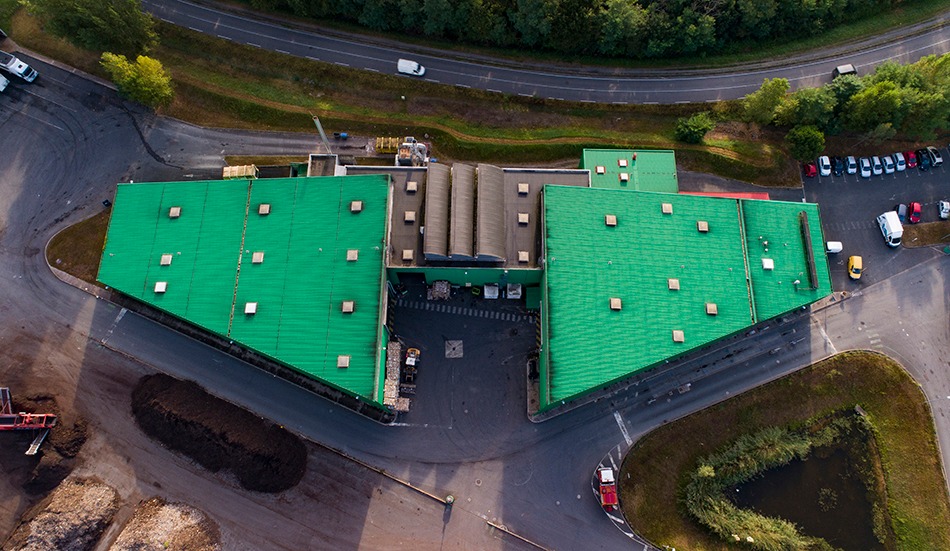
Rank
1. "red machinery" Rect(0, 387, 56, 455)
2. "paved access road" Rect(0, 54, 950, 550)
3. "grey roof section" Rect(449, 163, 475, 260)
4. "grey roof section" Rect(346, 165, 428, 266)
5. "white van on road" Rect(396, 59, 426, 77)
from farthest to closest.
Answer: "white van on road" Rect(396, 59, 426, 77), "grey roof section" Rect(346, 165, 428, 266), "grey roof section" Rect(449, 163, 475, 260), "paved access road" Rect(0, 54, 950, 550), "red machinery" Rect(0, 387, 56, 455)

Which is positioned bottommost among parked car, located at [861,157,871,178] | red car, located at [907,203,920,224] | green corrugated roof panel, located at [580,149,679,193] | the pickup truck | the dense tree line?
red car, located at [907,203,920,224]

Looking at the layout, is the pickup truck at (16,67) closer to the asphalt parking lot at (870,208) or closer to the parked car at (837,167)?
the asphalt parking lot at (870,208)

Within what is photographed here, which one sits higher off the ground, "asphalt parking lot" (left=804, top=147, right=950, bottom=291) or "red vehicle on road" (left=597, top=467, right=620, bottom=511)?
"asphalt parking lot" (left=804, top=147, right=950, bottom=291)

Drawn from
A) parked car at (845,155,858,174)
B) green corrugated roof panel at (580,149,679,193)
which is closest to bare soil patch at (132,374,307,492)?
green corrugated roof panel at (580,149,679,193)

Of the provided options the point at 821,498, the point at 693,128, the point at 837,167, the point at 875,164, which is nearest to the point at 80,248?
the point at 693,128

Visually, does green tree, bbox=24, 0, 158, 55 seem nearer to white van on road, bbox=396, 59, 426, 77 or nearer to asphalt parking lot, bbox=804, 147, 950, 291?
white van on road, bbox=396, 59, 426, 77

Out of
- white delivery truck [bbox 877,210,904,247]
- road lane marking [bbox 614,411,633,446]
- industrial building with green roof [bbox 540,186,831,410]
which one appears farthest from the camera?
white delivery truck [bbox 877,210,904,247]
